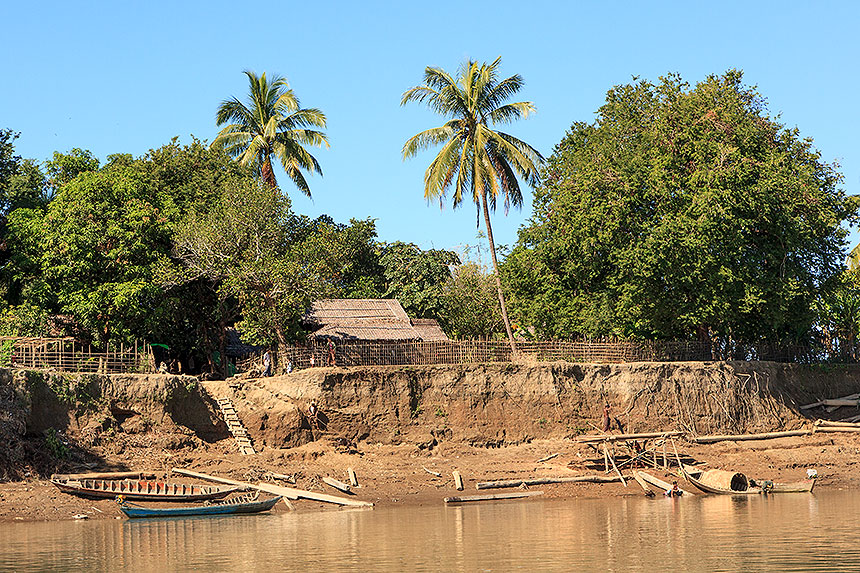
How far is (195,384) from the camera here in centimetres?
3225

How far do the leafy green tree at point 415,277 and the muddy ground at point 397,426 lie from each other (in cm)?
1526

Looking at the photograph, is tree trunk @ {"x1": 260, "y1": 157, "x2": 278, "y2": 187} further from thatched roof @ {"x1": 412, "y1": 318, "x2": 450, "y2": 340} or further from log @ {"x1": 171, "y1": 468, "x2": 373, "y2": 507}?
log @ {"x1": 171, "y1": 468, "x2": 373, "y2": 507}

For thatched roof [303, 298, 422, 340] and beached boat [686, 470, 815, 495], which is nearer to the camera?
beached boat [686, 470, 815, 495]

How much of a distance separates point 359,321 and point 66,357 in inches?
521

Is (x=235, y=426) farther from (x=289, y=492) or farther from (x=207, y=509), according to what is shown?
(x=207, y=509)

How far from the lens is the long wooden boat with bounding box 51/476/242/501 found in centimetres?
2683

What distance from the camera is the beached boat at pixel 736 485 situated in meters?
30.8

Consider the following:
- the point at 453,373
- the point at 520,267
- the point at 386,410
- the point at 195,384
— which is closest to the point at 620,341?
the point at 520,267

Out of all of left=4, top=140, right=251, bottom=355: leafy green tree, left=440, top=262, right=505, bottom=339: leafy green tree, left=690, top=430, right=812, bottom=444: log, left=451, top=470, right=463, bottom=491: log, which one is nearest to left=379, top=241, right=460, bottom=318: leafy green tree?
left=440, top=262, right=505, bottom=339: leafy green tree

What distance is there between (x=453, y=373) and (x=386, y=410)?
8.53ft

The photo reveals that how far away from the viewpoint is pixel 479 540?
21.9m

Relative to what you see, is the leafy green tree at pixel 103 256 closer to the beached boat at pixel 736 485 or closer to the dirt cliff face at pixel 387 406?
the dirt cliff face at pixel 387 406

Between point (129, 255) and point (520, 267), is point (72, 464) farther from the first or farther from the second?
point (520, 267)

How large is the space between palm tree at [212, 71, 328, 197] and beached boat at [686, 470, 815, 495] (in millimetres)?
22660
